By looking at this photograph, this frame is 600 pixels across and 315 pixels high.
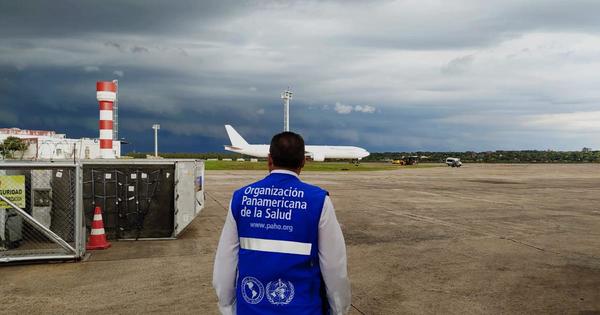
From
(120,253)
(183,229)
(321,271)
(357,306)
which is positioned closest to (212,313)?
(357,306)

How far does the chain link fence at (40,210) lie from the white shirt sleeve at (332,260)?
7132mm

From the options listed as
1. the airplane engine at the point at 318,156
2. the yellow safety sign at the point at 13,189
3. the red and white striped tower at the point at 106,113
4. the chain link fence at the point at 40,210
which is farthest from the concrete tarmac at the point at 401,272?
the airplane engine at the point at 318,156

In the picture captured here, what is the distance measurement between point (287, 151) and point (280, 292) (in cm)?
93

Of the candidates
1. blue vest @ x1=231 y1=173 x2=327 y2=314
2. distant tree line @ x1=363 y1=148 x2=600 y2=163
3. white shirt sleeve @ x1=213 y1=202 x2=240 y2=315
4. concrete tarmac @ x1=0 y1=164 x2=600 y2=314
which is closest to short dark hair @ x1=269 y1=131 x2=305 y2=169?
blue vest @ x1=231 y1=173 x2=327 y2=314

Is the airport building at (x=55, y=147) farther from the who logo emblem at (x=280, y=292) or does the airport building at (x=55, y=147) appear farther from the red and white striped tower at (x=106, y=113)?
the who logo emblem at (x=280, y=292)

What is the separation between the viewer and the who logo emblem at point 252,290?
113 inches

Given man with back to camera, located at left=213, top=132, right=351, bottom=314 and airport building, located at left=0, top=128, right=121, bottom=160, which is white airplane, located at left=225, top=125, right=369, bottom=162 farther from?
man with back to camera, located at left=213, top=132, right=351, bottom=314

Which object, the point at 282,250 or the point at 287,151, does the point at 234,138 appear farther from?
the point at 282,250

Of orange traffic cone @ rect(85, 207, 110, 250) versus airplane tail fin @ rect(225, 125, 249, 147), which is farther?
airplane tail fin @ rect(225, 125, 249, 147)

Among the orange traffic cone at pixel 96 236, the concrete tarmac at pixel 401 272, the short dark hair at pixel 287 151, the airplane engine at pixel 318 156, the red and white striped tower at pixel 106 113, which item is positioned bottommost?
the concrete tarmac at pixel 401 272

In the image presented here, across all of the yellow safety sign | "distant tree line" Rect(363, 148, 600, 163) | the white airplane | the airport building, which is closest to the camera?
the yellow safety sign

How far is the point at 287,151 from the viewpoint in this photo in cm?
304

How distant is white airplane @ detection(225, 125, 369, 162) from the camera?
Answer: 7994 centimetres

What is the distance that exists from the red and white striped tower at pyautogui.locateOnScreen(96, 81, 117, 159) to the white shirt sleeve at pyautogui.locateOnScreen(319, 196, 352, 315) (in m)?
20.2
